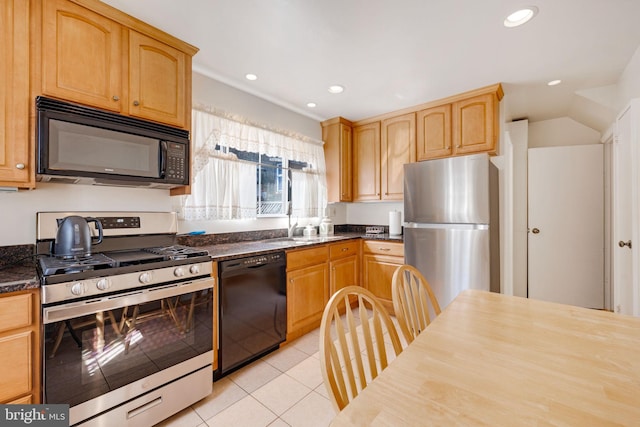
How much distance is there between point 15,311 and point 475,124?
350cm

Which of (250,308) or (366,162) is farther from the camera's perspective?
(366,162)

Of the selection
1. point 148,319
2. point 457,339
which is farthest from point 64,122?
point 457,339

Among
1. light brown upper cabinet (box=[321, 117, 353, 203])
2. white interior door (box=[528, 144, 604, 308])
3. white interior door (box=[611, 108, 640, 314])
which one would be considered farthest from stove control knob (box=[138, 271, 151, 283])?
white interior door (box=[528, 144, 604, 308])

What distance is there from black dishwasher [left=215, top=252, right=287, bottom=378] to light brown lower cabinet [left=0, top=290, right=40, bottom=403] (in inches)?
34.7

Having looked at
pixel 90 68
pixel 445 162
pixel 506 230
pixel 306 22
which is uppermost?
pixel 306 22

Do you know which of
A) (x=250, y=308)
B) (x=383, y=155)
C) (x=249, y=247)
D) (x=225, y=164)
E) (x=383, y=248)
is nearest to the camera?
(x=250, y=308)

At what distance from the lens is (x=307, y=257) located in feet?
8.48

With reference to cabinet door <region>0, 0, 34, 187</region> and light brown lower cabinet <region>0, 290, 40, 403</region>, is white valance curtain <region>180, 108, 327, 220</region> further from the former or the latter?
light brown lower cabinet <region>0, 290, 40, 403</region>

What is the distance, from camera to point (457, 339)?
925mm

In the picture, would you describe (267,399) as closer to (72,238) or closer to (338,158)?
(72,238)

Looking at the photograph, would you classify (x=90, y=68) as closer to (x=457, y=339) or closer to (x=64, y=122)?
(x=64, y=122)

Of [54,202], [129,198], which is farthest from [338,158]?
[54,202]

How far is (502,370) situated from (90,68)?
2.38m

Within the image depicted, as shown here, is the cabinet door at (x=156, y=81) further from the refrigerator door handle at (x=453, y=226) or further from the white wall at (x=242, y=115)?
the refrigerator door handle at (x=453, y=226)
